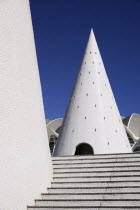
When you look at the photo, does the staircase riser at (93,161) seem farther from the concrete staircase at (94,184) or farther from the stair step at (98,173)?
the stair step at (98,173)

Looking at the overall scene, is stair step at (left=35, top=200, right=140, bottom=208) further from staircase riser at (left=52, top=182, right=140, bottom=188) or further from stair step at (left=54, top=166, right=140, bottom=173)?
stair step at (left=54, top=166, right=140, bottom=173)

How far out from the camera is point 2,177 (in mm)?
3084

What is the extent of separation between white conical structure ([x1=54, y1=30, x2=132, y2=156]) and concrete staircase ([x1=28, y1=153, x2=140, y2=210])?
3.90 m

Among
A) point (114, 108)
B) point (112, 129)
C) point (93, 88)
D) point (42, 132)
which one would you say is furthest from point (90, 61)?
point (42, 132)

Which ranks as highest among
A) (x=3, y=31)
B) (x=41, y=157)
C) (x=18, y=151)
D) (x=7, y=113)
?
(x=3, y=31)

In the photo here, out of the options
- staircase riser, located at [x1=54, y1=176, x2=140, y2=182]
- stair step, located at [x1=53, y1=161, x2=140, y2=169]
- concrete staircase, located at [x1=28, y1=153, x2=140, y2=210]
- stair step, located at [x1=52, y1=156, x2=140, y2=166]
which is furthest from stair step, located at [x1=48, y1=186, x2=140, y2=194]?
stair step, located at [x1=52, y1=156, x2=140, y2=166]

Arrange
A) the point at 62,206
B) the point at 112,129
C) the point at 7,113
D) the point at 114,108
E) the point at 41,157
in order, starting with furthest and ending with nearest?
the point at 114,108
the point at 112,129
the point at 41,157
the point at 62,206
the point at 7,113

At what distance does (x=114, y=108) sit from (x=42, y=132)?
605 centimetres

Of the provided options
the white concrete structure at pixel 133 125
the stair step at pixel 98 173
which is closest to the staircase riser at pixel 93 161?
the stair step at pixel 98 173

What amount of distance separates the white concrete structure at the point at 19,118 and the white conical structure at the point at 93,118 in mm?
4698

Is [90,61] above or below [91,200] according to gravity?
above

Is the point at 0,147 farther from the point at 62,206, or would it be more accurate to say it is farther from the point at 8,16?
the point at 8,16

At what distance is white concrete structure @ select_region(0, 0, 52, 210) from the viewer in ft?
10.7

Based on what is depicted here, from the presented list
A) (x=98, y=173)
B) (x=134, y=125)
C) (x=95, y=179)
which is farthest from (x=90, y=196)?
(x=134, y=125)
